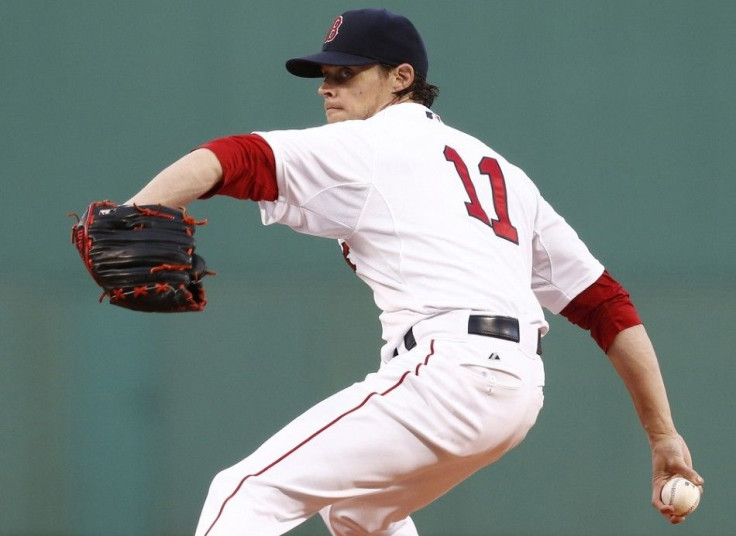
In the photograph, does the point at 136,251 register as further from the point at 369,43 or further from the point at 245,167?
the point at 369,43

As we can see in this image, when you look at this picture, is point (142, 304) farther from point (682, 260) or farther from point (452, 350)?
point (682, 260)

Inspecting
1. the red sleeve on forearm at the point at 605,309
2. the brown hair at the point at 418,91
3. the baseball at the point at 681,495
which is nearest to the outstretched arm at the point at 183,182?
the brown hair at the point at 418,91

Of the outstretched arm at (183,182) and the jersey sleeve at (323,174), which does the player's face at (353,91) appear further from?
the outstretched arm at (183,182)

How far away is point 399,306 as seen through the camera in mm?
2477

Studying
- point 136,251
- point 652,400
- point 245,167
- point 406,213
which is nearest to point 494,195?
point 406,213

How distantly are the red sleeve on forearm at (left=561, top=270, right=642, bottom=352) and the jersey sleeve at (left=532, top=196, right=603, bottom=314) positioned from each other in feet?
0.08

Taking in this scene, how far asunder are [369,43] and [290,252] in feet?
9.30

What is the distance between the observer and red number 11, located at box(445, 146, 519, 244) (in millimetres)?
2469

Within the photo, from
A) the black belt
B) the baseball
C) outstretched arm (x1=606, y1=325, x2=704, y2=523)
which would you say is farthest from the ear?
the baseball

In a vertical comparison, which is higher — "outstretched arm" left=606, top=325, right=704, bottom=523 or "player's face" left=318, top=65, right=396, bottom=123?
"player's face" left=318, top=65, right=396, bottom=123

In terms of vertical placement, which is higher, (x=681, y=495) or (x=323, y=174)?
(x=323, y=174)

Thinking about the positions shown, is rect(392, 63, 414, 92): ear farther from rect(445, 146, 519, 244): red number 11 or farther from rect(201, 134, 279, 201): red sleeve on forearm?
rect(201, 134, 279, 201): red sleeve on forearm

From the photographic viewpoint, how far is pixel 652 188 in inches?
218

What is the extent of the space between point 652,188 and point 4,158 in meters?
3.07
